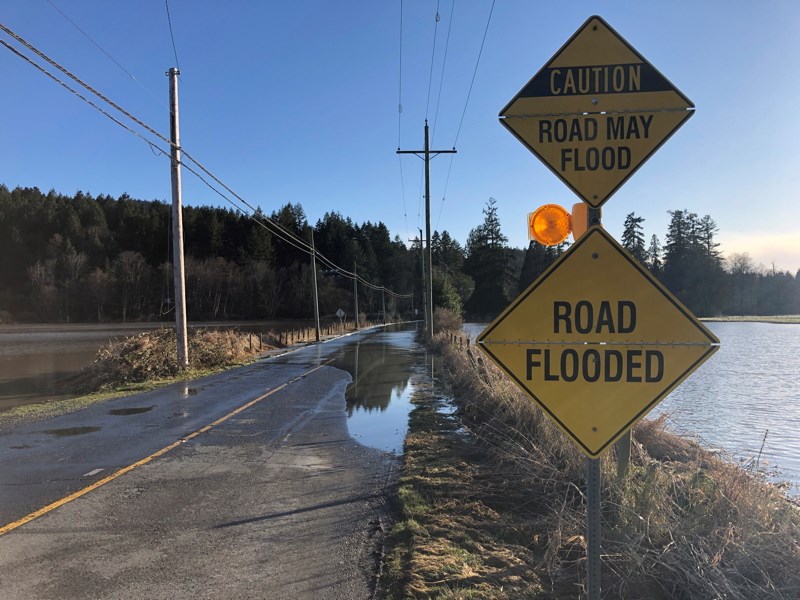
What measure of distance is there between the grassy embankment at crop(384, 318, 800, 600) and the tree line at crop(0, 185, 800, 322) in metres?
64.9

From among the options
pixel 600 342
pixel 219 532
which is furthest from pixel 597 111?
pixel 219 532

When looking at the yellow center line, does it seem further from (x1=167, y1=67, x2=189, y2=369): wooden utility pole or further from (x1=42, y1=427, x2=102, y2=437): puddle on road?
(x1=167, y1=67, x2=189, y2=369): wooden utility pole

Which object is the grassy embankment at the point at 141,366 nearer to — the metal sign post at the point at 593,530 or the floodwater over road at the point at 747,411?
the metal sign post at the point at 593,530

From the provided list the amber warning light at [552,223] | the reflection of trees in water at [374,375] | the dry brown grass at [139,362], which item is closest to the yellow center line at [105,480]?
the reflection of trees in water at [374,375]

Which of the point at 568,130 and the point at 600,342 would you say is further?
the point at 568,130

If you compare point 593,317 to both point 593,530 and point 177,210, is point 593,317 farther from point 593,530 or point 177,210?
point 177,210

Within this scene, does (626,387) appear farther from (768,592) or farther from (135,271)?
(135,271)

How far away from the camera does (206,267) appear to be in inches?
3750

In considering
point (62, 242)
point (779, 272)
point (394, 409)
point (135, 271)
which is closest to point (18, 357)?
point (394, 409)

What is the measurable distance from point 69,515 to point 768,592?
5639mm

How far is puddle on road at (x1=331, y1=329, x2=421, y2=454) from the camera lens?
28.4 feet

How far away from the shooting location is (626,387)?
2744 millimetres

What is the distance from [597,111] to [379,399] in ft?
33.8

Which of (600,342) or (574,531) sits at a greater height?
(600,342)
